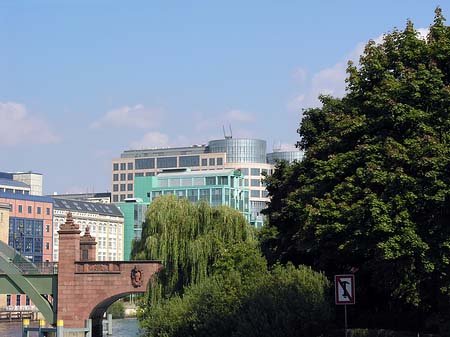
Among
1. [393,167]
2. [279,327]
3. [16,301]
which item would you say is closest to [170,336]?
[279,327]

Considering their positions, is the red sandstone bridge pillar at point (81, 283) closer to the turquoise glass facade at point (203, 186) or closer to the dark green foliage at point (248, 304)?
the dark green foliage at point (248, 304)

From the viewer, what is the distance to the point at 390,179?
3312 centimetres

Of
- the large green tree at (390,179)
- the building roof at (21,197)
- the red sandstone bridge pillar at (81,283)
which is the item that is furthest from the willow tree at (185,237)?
the building roof at (21,197)

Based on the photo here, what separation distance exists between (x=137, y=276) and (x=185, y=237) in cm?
447

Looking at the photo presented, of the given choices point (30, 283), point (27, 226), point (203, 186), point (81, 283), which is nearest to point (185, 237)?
point (81, 283)

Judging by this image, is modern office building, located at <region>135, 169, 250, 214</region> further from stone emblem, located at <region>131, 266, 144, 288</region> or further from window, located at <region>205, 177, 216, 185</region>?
stone emblem, located at <region>131, 266, 144, 288</region>

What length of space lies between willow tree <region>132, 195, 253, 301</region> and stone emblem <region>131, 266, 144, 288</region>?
3.60 ft

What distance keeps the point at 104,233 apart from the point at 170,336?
152818 millimetres

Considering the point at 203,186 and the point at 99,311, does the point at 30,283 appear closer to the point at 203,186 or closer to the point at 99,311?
the point at 99,311

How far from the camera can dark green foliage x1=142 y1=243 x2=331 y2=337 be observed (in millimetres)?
38188

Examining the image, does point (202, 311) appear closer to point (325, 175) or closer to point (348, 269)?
point (348, 269)

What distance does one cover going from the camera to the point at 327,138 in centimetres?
4088

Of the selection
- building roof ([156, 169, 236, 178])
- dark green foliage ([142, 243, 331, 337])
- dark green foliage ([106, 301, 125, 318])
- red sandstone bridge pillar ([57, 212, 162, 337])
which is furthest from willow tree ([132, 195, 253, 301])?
building roof ([156, 169, 236, 178])

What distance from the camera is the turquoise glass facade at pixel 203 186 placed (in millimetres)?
184250
